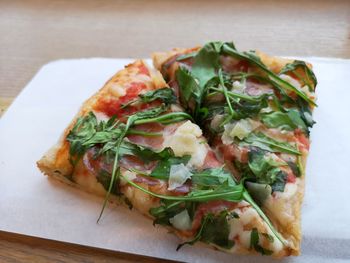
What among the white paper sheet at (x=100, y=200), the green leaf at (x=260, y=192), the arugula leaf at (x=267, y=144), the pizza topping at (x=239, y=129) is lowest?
the white paper sheet at (x=100, y=200)

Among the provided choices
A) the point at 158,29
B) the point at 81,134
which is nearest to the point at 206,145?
the point at 81,134

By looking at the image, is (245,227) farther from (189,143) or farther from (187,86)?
(187,86)

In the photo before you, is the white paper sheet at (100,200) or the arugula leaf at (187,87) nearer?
the white paper sheet at (100,200)

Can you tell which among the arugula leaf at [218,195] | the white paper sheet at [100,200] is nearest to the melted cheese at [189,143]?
the arugula leaf at [218,195]

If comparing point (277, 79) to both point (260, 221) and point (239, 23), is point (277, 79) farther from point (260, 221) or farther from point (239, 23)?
point (239, 23)

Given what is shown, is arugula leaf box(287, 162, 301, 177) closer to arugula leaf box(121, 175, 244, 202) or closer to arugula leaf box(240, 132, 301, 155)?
arugula leaf box(240, 132, 301, 155)

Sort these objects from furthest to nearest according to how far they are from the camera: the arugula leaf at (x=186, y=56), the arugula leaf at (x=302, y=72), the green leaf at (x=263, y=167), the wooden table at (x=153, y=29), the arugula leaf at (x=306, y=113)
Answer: the wooden table at (x=153, y=29) → the arugula leaf at (x=186, y=56) → the arugula leaf at (x=302, y=72) → the arugula leaf at (x=306, y=113) → the green leaf at (x=263, y=167)

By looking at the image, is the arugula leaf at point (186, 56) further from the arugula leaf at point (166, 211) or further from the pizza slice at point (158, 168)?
the arugula leaf at point (166, 211)
